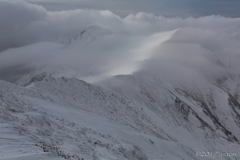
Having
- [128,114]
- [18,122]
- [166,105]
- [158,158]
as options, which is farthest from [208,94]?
[18,122]

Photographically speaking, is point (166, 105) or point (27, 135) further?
point (166, 105)

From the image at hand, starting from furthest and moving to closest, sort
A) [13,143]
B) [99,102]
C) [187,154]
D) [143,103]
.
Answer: [143,103]
[99,102]
[187,154]
[13,143]

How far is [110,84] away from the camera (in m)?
91.8

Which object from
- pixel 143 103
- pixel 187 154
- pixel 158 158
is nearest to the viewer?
pixel 158 158

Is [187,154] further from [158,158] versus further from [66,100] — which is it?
[66,100]

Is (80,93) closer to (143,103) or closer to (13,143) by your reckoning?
(143,103)

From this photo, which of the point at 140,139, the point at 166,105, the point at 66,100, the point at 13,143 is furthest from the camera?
the point at 166,105

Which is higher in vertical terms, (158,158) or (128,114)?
(158,158)

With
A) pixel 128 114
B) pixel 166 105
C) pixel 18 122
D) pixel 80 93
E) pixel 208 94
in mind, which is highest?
pixel 18 122

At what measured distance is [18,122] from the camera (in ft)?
82.4

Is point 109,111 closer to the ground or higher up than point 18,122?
closer to the ground

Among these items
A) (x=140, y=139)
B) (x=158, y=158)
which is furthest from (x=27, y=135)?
(x=140, y=139)

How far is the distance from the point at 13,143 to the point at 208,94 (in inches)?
6561

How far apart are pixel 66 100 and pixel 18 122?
33.2m
